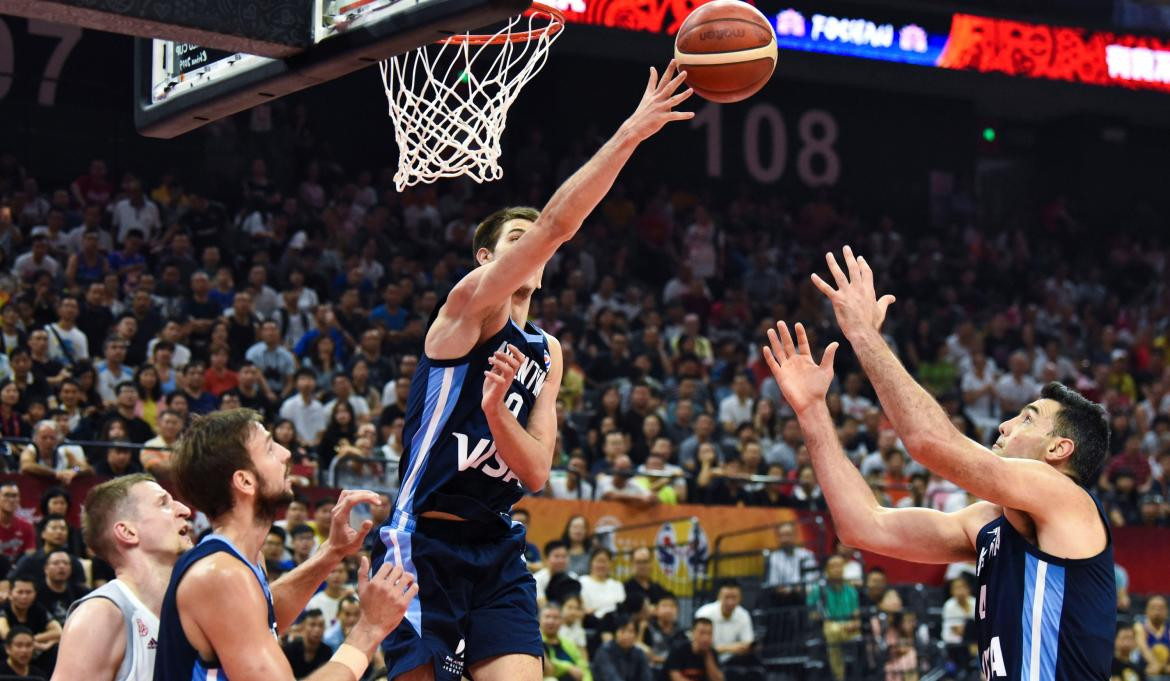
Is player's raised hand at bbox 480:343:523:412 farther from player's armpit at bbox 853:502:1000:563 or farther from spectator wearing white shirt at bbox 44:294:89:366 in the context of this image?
spectator wearing white shirt at bbox 44:294:89:366

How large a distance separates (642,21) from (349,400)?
6.19 meters

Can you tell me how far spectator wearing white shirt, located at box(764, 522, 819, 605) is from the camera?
12203mm

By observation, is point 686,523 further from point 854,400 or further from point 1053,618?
point 1053,618

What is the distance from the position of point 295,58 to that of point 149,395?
703 centimetres

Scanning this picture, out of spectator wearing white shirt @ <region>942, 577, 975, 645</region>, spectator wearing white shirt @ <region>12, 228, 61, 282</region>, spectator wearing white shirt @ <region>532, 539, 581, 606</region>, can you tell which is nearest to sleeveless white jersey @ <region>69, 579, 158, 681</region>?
spectator wearing white shirt @ <region>532, 539, 581, 606</region>

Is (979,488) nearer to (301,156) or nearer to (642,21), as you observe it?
(642,21)

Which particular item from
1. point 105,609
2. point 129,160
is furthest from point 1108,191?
point 105,609

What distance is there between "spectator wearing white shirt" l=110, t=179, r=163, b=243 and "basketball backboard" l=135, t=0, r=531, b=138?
9.33 m

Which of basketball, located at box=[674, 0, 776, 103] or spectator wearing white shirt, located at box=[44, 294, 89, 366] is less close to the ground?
basketball, located at box=[674, 0, 776, 103]

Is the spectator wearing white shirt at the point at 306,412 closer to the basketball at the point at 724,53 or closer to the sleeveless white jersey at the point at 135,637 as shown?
the basketball at the point at 724,53

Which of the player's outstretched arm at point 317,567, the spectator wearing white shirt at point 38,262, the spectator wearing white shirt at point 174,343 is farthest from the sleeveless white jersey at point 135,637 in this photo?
the spectator wearing white shirt at point 38,262

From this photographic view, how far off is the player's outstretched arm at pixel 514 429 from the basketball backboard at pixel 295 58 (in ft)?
3.39

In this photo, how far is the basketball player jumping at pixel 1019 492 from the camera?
14.3ft

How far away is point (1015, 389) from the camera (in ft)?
55.8
